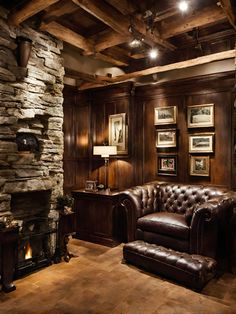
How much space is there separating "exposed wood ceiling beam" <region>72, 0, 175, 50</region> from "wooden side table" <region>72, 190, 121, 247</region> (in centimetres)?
252

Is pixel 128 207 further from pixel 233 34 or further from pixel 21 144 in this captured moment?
pixel 233 34

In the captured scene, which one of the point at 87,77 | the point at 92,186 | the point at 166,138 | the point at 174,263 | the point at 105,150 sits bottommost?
the point at 174,263

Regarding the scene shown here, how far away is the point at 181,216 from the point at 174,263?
939mm

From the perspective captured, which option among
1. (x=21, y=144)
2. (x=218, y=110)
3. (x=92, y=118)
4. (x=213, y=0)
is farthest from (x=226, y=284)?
(x=92, y=118)

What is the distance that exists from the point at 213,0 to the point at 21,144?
119 inches

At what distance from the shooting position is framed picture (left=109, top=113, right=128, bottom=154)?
17.0 feet

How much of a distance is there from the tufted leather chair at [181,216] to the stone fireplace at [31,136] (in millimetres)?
1243

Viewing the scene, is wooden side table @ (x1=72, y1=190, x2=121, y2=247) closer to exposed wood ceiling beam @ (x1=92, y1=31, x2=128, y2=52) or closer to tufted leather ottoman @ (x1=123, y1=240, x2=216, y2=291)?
tufted leather ottoman @ (x1=123, y1=240, x2=216, y2=291)

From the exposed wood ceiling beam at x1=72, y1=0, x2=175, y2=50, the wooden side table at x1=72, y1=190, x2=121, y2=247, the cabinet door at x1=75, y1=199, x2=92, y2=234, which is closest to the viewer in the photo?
the exposed wood ceiling beam at x1=72, y1=0, x2=175, y2=50

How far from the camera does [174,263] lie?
123 inches

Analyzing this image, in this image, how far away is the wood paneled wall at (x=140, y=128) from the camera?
4.18m

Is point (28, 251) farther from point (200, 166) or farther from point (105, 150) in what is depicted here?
point (200, 166)

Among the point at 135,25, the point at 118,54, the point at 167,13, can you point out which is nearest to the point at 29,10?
the point at 135,25

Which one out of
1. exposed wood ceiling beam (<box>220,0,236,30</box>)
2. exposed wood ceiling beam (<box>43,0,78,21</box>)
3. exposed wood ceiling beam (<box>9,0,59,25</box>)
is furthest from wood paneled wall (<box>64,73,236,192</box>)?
exposed wood ceiling beam (<box>9,0,59,25</box>)
